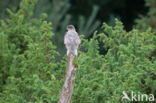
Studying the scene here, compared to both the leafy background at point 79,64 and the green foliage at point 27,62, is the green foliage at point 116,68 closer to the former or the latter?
the leafy background at point 79,64

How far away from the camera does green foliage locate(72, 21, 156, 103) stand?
10086 millimetres

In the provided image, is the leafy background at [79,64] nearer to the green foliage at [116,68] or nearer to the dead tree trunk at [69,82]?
the green foliage at [116,68]

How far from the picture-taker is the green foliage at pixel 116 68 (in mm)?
10086

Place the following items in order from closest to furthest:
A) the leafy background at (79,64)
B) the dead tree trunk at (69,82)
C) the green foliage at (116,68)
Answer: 1. the dead tree trunk at (69,82)
2. the green foliage at (116,68)
3. the leafy background at (79,64)

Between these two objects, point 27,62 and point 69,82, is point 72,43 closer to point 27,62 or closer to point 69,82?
point 69,82

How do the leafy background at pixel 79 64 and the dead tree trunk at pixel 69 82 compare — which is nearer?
the dead tree trunk at pixel 69 82

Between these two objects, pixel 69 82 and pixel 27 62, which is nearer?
pixel 69 82

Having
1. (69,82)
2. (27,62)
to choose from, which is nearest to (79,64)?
(69,82)

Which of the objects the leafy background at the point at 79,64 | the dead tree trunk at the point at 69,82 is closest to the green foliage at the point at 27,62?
the leafy background at the point at 79,64

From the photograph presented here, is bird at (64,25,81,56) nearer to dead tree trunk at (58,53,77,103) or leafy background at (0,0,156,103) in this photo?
dead tree trunk at (58,53,77,103)

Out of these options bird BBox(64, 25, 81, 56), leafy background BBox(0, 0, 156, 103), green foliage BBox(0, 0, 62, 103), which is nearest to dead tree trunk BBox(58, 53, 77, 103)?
bird BBox(64, 25, 81, 56)

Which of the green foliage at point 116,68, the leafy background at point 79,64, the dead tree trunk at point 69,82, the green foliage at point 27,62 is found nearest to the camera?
the dead tree trunk at point 69,82

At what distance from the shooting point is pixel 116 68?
10.8 m

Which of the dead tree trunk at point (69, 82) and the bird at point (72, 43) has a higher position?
the bird at point (72, 43)
